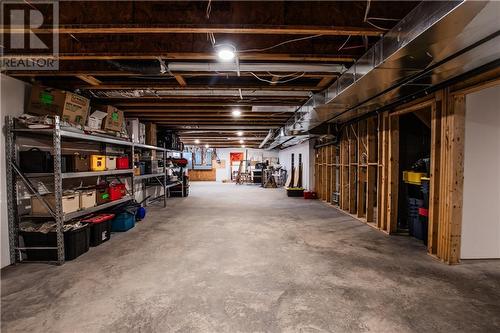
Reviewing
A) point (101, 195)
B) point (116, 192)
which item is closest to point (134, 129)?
point (116, 192)

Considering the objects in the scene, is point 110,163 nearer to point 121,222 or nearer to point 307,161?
point 121,222

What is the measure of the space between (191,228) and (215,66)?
275 centimetres

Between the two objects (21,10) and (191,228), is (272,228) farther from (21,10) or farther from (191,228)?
(21,10)

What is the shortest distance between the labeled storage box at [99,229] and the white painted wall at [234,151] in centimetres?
1215

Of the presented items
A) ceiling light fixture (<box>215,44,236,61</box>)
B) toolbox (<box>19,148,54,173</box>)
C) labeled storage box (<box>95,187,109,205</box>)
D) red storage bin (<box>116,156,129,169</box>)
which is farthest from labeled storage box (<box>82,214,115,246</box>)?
ceiling light fixture (<box>215,44,236,61</box>)

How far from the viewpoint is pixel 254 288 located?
220cm

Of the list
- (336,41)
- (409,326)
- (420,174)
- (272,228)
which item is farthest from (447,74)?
(272,228)

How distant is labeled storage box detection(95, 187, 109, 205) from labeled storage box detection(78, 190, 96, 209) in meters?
0.13

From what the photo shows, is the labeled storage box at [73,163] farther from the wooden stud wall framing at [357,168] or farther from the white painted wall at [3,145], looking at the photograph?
the wooden stud wall framing at [357,168]

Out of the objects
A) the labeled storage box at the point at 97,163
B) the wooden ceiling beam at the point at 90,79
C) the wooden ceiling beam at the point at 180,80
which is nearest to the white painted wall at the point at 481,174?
the wooden ceiling beam at the point at 180,80

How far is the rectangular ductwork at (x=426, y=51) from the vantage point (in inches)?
53.2

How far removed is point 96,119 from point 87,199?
53.0 inches

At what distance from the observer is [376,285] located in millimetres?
2254

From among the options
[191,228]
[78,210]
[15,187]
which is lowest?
[191,228]
